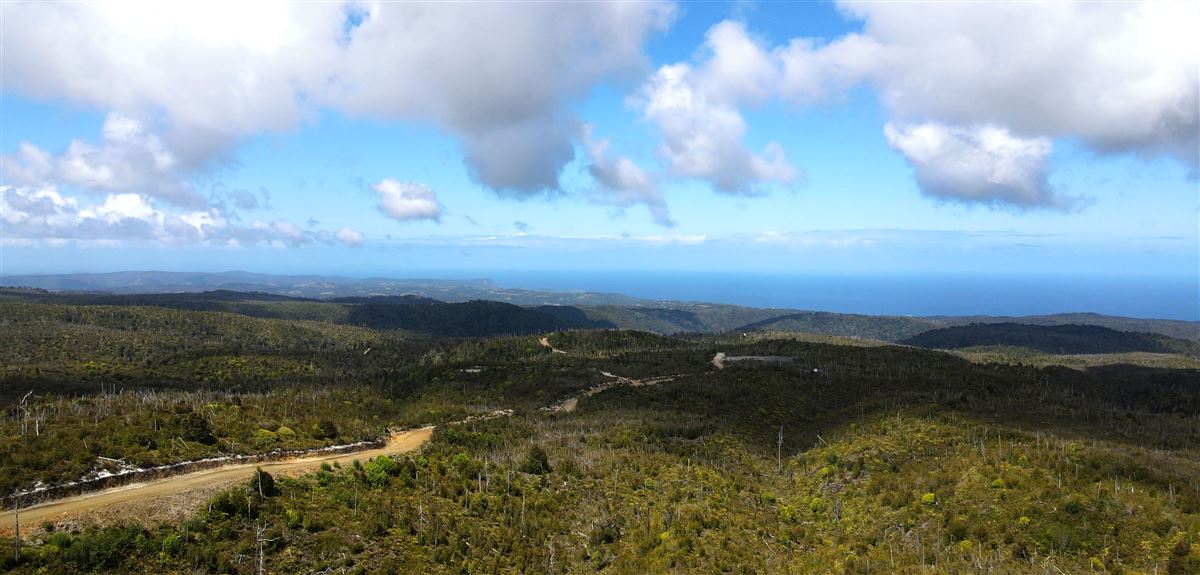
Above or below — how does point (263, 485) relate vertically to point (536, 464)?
above

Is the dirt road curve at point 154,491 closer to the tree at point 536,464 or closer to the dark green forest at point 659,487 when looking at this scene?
the dark green forest at point 659,487

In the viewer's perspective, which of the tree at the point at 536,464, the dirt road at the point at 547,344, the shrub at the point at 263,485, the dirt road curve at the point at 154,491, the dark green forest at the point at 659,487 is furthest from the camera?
the dirt road at the point at 547,344

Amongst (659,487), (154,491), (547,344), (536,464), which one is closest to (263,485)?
(154,491)

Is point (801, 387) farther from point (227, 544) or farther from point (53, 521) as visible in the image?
point (53, 521)

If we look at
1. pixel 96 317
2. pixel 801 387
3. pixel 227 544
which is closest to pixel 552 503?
pixel 227 544

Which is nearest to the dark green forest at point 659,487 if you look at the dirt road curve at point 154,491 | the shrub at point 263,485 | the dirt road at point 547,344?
the shrub at point 263,485

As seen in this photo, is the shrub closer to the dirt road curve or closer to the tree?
the dirt road curve

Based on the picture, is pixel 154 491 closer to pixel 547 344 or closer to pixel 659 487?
pixel 659 487

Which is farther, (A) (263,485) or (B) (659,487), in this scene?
(B) (659,487)

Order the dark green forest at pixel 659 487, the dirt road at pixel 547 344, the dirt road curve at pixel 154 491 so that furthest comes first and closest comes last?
the dirt road at pixel 547 344, the dark green forest at pixel 659 487, the dirt road curve at pixel 154 491
